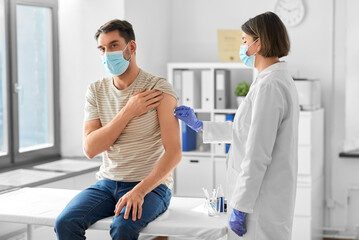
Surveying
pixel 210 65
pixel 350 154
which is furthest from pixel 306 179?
pixel 210 65

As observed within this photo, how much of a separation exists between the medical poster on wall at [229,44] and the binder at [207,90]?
6.8 inches

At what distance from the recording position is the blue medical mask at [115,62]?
2.32 m

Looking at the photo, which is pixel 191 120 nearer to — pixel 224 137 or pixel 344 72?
pixel 224 137

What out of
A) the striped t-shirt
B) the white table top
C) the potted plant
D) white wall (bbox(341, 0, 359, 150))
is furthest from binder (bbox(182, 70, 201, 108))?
the striped t-shirt

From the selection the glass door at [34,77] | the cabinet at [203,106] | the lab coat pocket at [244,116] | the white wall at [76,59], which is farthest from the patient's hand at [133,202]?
the cabinet at [203,106]

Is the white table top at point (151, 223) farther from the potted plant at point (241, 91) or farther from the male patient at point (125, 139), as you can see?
the potted plant at point (241, 91)

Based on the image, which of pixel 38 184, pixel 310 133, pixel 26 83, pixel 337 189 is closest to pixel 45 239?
pixel 38 184

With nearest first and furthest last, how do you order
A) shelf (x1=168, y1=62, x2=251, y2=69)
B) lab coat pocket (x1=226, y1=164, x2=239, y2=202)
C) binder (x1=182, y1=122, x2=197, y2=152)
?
lab coat pocket (x1=226, y1=164, x2=239, y2=202)
shelf (x1=168, y1=62, x2=251, y2=69)
binder (x1=182, y1=122, x2=197, y2=152)

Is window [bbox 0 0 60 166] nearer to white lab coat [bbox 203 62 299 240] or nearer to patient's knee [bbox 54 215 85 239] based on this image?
patient's knee [bbox 54 215 85 239]

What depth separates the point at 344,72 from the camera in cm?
408

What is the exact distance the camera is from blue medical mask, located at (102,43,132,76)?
2.32 meters

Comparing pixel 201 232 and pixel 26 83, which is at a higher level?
pixel 26 83

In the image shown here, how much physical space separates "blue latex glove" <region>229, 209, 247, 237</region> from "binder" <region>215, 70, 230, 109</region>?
80.2 inches

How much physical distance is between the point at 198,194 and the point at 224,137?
1796mm
